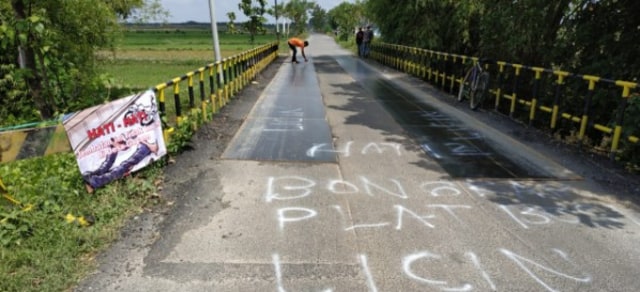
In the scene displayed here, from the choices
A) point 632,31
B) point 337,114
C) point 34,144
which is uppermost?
point 632,31

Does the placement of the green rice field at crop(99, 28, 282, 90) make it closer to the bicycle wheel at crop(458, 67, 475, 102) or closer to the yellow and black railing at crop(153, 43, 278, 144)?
the yellow and black railing at crop(153, 43, 278, 144)

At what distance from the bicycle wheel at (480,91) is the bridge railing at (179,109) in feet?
19.1

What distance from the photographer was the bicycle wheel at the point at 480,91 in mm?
10508

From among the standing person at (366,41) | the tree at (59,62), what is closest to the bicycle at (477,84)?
the tree at (59,62)

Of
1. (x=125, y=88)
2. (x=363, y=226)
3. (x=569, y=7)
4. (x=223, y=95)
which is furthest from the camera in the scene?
(x=125, y=88)

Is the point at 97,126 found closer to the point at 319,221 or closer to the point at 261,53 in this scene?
the point at 319,221

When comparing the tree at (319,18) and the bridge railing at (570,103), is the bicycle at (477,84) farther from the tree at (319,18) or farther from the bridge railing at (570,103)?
the tree at (319,18)

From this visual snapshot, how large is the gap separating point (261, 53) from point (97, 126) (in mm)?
14583

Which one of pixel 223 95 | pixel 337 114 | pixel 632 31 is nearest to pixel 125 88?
pixel 223 95

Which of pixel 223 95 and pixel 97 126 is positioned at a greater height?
pixel 97 126

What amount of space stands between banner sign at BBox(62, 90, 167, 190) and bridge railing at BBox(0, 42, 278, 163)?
0.18 metres

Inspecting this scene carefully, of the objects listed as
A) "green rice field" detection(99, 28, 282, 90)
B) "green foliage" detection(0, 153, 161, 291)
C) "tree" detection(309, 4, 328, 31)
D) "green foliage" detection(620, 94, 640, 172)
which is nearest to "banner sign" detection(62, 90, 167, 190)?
"green foliage" detection(0, 153, 161, 291)

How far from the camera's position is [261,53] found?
62.2 ft

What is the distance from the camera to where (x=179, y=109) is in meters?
7.08
